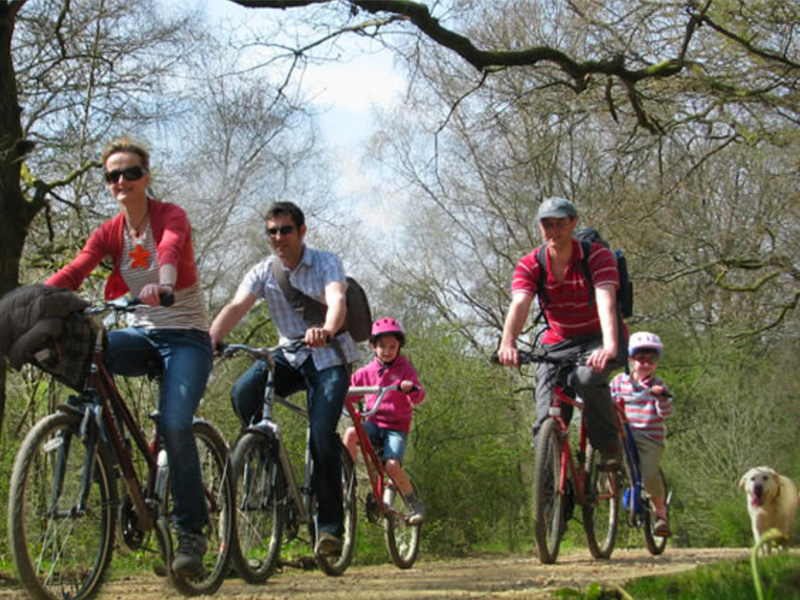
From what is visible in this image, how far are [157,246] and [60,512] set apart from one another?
1.32m

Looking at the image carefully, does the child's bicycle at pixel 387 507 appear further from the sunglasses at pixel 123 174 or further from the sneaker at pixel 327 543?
the sunglasses at pixel 123 174

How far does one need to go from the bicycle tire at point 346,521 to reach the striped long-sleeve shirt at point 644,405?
2894 mm

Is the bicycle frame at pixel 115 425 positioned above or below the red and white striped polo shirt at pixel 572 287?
below

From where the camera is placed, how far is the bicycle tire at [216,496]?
6.33 metres

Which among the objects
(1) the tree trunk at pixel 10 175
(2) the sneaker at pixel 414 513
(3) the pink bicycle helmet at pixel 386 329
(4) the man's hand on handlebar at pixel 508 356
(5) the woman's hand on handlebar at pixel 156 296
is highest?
(1) the tree trunk at pixel 10 175

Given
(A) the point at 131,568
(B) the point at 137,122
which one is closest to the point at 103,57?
(B) the point at 137,122

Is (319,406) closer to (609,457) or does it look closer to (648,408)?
(609,457)

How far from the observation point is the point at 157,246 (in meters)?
5.68

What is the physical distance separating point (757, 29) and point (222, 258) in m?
11.3

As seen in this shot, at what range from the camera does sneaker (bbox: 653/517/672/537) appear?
1016 centimetres

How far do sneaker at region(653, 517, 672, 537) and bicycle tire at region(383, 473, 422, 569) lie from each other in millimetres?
2018

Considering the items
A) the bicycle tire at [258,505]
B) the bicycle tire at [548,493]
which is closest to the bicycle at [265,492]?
the bicycle tire at [258,505]

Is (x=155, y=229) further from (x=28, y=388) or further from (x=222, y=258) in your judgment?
(x=222, y=258)

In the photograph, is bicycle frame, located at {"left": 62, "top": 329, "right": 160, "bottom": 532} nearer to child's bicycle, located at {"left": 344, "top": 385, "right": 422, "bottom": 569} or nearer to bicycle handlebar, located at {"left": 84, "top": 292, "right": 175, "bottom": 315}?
bicycle handlebar, located at {"left": 84, "top": 292, "right": 175, "bottom": 315}
